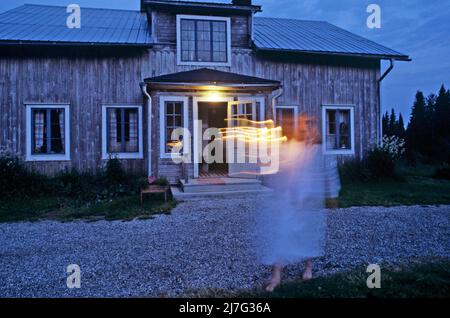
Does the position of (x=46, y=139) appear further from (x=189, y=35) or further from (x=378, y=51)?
(x=378, y=51)

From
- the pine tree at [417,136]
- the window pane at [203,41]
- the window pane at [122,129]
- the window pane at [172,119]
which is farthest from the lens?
the pine tree at [417,136]

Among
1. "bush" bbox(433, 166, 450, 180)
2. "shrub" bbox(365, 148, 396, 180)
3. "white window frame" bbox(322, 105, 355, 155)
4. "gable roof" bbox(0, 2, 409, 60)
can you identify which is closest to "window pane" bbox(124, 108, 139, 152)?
Answer: "gable roof" bbox(0, 2, 409, 60)

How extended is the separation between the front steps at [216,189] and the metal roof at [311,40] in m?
5.26

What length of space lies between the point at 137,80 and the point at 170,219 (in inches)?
244

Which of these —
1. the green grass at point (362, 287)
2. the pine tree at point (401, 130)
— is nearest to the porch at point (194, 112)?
the green grass at point (362, 287)

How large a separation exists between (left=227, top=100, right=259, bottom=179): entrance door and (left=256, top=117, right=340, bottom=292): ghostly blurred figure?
6.51m

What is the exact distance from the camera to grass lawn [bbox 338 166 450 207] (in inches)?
313

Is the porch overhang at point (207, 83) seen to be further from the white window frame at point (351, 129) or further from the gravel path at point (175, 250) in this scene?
the gravel path at point (175, 250)

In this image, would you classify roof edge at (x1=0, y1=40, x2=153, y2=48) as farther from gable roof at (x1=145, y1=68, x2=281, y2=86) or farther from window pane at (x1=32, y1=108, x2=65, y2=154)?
window pane at (x1=32, y1=108, x2=65, y2=154)

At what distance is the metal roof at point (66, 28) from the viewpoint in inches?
397

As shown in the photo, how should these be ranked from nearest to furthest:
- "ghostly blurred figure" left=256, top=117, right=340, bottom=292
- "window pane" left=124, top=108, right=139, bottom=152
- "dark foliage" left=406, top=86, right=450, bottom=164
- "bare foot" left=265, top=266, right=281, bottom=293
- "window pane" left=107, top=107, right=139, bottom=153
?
1. "bare foot" left=265, top=266, right=281, bottom=293
2. "ghostly blurred figure" left=256, top=117, right=340, bottom=292
3. "window pane" left=107, top=107, right=139, bottom=153
4. "window pane" left=124, top=108, right=139, bottom=152
5. "dark foliage" left=406, top=86, right=450, bottom=164

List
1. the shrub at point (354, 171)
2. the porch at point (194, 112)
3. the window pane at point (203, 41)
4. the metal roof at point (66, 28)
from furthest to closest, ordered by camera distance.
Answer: the shrub at point (354, 171) < the window pane at point (203, 41) < the metal roof at point (66, 28) < the porch at point (194, 112)

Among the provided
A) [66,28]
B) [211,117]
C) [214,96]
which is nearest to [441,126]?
[211,117]
